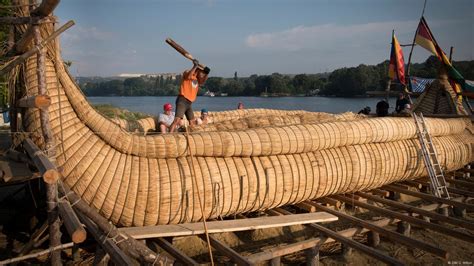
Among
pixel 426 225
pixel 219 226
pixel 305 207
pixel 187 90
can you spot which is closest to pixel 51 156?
pixel 219 226

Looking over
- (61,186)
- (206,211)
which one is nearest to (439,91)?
(206,211)

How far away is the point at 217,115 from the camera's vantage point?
10.0 metres

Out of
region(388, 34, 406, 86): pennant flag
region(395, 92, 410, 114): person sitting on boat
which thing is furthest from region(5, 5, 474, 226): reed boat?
region(388, 34, 406, 86): pennant flag

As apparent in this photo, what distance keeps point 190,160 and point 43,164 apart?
1.82 meters

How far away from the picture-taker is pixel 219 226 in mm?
4227

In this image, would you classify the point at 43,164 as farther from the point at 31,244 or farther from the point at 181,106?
the point at 181,106

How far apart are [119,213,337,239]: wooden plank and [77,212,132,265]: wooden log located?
0.39 metres

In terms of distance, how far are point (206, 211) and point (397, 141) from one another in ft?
12.8

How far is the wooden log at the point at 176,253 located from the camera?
3.62 m

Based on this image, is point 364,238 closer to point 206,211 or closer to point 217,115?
point 206,211

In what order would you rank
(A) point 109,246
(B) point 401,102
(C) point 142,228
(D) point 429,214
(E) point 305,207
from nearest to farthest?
1. (A) point 109,246
2. (C) point 142,228
3. (D) point 429,214
4. (E) point 305,207
5. (B) point 401,102

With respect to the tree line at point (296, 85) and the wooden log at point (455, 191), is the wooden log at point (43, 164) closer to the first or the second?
the wooden log at point (455, 191)

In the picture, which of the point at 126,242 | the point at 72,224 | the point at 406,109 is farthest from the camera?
the point at 406,109

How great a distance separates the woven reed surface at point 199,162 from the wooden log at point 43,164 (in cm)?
25
